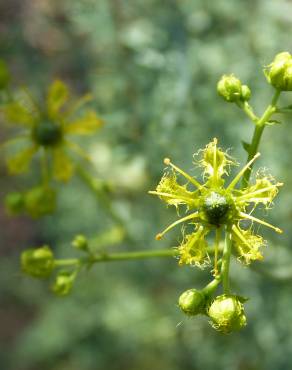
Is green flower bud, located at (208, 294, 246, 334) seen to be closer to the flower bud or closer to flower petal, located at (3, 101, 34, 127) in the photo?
the flower bud

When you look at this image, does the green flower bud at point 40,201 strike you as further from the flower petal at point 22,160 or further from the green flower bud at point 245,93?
the green flower bud at point 245,93

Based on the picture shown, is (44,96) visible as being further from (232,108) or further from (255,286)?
(255,286)

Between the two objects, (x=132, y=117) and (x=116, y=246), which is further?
(x=116, y=246)

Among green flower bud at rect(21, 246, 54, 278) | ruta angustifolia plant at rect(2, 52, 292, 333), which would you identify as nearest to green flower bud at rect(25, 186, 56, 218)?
green flower bud at rect(21, 246, 54, 278)

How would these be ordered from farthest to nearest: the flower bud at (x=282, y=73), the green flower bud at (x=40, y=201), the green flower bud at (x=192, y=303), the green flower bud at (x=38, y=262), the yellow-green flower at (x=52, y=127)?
the yellow-green flower at (x=52, y=127)
the green flower bud at (x=40, y=201)
the green flower bud at (x=38, y=262)
the flower bud at (x=282, y=73)
the green flower bud at (x=192, y=303)

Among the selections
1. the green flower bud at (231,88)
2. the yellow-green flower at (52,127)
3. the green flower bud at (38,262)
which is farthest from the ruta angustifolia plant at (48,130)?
the green flower bud at (231,88)

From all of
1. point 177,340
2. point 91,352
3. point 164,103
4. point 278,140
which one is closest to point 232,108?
point 278,140
